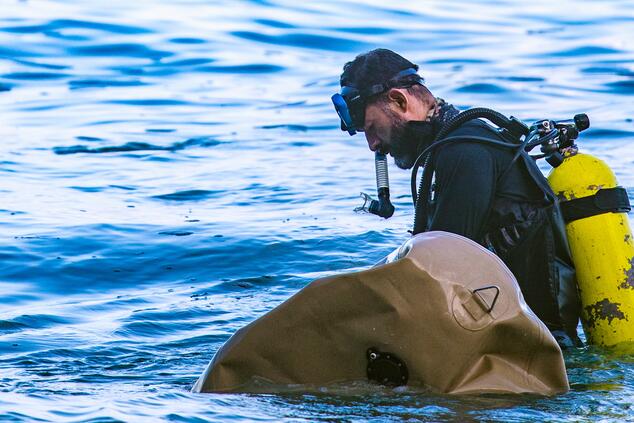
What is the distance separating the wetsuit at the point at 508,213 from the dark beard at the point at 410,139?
26 centimetres

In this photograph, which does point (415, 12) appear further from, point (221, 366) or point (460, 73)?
point (221, 366)

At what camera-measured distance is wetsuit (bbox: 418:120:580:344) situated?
16.0 ft

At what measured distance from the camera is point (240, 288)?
24.8 ft

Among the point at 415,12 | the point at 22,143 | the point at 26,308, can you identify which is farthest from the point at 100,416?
the point at 415,12

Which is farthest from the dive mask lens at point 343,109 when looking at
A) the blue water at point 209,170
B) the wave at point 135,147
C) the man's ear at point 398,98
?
the wave at point 135,147

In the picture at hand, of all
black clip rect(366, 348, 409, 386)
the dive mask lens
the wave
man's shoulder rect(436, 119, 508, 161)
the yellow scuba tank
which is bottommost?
black clip rect(366, 348, 409, 386)

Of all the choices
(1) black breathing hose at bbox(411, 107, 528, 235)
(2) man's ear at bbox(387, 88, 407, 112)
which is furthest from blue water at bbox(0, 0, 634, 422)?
(2) man's ear at bbox(387, 88, 407, 112)

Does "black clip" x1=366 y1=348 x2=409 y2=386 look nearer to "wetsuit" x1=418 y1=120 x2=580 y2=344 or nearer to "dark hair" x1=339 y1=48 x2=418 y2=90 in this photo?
"wetsuit" x1=418 y1=120 x2=580 y2=344

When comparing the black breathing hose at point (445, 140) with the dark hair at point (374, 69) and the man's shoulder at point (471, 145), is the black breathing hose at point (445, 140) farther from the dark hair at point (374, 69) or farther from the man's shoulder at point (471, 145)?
the dark hair at point (374, 69)

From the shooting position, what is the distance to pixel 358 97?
5340 mm

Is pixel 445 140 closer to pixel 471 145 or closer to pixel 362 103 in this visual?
pixel 471 145

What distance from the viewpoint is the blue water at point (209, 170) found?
16.5ft

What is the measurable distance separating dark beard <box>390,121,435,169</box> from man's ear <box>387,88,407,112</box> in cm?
7

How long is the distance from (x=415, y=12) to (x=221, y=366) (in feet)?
55.1
